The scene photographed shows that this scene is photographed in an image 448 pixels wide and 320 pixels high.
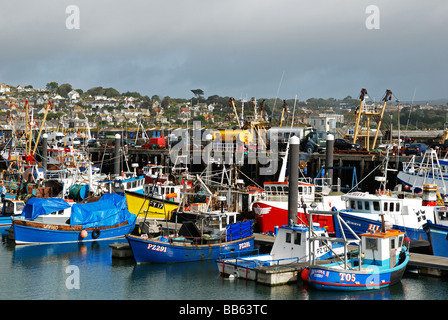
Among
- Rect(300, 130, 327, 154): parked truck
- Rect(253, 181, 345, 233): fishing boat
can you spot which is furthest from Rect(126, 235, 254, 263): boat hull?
Rect(300, 130, 327, 154): parked truck

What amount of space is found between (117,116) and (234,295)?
162 meters

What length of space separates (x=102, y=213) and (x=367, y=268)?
17553 millimetres

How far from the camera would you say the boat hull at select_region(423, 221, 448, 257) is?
1107 inches

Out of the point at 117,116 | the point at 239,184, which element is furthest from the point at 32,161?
the point at 117,116

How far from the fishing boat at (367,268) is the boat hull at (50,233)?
15.3 m

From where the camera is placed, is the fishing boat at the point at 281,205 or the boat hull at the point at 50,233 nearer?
the boat hull at the point at 50,233

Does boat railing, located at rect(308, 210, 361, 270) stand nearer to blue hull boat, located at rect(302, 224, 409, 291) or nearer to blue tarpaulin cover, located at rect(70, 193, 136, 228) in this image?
blue hull boat, located at rect(302, 224, 409, 291)

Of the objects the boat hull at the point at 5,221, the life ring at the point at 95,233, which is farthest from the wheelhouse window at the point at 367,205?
the boat hull at the point at 5,221

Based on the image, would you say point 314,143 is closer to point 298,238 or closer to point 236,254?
point 236,254

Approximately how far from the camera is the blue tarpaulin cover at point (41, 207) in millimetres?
34219

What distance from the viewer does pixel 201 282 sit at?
2567cm

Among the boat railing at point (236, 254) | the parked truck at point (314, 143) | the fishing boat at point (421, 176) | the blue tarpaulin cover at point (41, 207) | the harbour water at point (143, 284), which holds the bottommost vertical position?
the harbour water at point (143, 284)

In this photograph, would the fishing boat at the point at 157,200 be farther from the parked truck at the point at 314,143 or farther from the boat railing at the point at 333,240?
the parked truck at the point at 314,143
